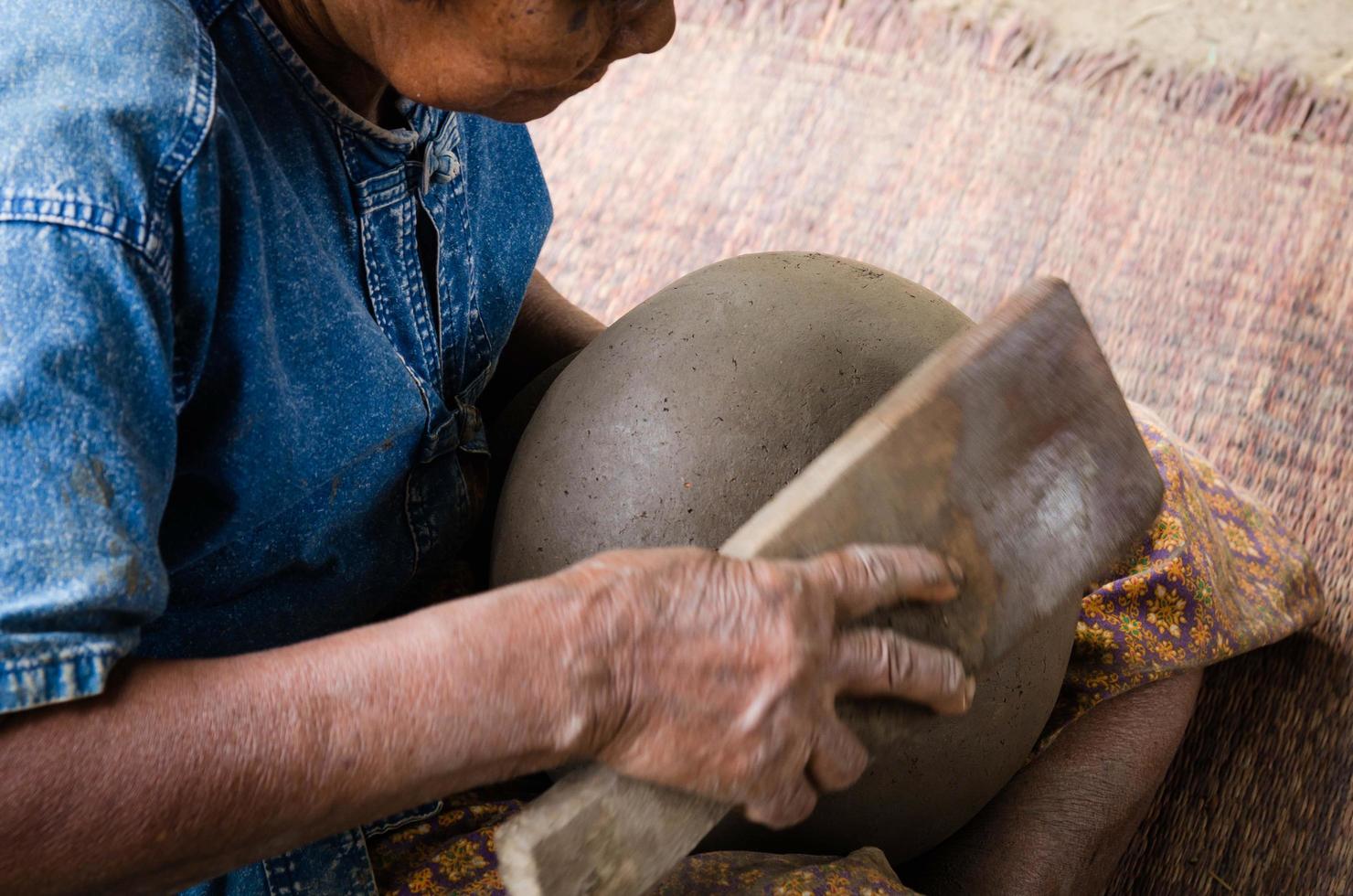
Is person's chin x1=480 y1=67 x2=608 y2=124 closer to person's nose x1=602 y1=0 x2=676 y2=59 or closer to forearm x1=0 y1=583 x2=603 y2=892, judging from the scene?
person's nose x1=602 y1=0 x2=676 y2=59

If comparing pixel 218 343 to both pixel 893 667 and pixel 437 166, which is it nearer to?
pixel 437 166

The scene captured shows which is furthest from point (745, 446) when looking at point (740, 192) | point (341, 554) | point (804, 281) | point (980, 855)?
point (740, 192)

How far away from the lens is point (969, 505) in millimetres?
907

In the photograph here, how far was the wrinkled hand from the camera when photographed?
2.47ft

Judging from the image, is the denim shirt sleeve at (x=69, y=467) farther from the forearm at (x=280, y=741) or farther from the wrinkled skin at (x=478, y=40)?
the wrinkled skin at (x=478, y=40)

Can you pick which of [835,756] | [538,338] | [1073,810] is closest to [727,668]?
[835,756]

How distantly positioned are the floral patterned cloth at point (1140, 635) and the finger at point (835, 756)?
19 centimetres

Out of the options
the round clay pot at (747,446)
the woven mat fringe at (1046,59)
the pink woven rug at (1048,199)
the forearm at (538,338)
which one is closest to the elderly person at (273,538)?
the round clay pot at (747,446)

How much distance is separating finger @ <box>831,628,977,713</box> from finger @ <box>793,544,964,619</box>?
A: 0.07 feet

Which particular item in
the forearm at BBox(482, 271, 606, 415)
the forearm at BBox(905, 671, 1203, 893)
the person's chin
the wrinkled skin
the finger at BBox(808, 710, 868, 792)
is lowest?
the forearm at BBox(905, 671, 1203, 893)

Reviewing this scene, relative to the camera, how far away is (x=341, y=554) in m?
0.99

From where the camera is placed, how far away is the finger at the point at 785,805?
785 millimetres

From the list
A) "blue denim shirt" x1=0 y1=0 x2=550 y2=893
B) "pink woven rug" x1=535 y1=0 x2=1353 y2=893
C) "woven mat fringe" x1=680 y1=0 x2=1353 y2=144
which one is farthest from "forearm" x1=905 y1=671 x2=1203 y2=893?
"woven mat fringe" x1=680 y1=0 x2=1353 y2=144

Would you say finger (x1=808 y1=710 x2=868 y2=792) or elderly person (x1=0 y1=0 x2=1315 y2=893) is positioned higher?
elderly person (x1=0 y1=0 x2=1315 y2=893)
